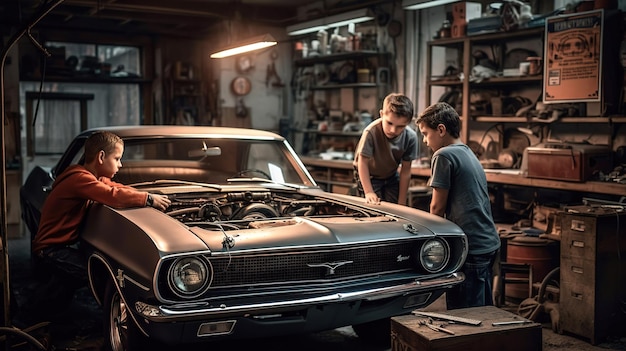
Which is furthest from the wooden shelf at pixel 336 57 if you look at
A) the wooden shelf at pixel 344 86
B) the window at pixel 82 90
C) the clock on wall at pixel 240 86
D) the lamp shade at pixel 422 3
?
the window at pixel 82 90

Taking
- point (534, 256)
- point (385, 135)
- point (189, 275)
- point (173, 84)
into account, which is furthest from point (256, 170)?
point (173, 84)

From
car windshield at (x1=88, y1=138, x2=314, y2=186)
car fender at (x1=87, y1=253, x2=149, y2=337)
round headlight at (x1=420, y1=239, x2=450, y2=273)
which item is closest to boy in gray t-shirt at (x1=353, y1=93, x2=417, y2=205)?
car windshield at (x1=88, y1=138, x2=314, y2=186)

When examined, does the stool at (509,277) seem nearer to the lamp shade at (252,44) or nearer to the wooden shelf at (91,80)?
the lamp shade at (252,44)

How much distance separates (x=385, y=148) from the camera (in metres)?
5.09

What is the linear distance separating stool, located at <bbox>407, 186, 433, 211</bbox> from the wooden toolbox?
11.8 ft

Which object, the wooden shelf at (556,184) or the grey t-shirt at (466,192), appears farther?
the wooden shelf at (556,184)

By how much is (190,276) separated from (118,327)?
721 millimetres

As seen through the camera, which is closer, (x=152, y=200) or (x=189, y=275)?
(x=189, y=275)

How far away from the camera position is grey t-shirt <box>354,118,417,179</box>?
16.4 feet

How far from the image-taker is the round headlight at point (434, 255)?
12.3 ft

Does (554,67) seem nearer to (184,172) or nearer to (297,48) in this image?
(184,172)

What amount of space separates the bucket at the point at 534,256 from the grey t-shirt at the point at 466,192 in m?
1.68

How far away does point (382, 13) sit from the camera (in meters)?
9.07

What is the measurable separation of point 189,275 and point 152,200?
0.83 m
